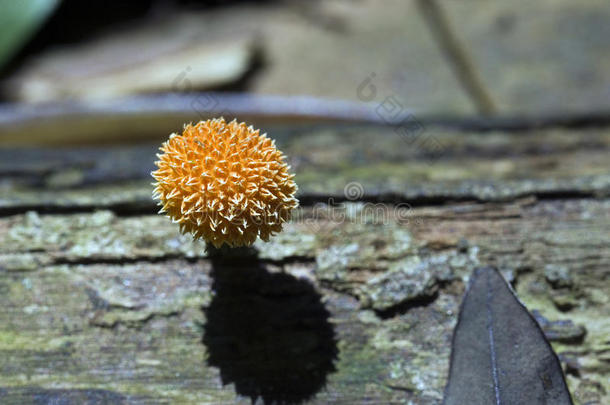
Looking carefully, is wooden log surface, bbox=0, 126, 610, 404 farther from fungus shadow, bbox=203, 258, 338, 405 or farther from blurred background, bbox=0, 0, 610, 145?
blurred background, bbox=0, 0, 610, 145

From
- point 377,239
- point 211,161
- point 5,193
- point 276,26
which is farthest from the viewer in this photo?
point 276,26

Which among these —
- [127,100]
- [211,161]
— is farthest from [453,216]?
[127,100]

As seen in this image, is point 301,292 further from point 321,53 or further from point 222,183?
point 321,53

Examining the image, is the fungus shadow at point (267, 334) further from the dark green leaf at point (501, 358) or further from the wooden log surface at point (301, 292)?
the dark green leaf at point (501, 358)

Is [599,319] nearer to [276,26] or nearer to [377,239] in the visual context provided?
[377,239]

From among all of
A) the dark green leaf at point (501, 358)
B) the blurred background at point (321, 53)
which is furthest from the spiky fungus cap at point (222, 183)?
the blurred background at point (321, 53)

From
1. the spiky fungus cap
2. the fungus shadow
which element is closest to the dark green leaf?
the fungus shadow
